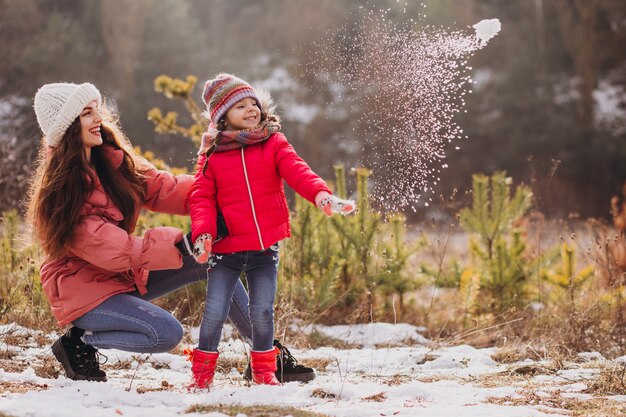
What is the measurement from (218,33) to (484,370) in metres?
18.6

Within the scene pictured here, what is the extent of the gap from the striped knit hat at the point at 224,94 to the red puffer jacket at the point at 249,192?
20 cm

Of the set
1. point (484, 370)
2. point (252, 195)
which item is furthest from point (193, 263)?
point (484, 370)

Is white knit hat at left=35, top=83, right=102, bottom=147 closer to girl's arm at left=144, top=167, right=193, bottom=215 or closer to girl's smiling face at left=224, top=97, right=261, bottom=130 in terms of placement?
girl's arm at left=144, top=167, right=193, bottom=215

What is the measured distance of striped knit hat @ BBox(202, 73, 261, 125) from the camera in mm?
3080

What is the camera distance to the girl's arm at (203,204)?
9.43 feet

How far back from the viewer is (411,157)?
369 cm

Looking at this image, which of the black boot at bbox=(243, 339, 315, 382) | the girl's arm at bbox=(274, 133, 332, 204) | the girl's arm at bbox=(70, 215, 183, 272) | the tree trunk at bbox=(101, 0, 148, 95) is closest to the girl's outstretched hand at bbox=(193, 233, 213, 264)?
the girl's arm at bbox=(70, 215, 183, 272)

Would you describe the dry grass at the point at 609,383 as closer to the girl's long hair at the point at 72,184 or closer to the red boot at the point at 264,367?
the red boot at the point at 264,367

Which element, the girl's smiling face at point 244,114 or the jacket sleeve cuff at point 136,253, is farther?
the girl's smiling face at point 244,114

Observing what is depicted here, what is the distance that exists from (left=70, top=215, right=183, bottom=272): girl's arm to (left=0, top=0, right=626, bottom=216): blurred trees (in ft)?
40.7

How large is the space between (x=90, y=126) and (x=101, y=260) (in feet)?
2.00

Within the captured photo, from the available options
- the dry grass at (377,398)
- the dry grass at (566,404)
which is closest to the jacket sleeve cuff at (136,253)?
the dry grass at (377,398)

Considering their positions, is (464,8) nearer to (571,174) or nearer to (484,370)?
(571,174)

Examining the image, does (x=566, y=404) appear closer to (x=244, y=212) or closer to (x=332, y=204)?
(x=332, y=204)
